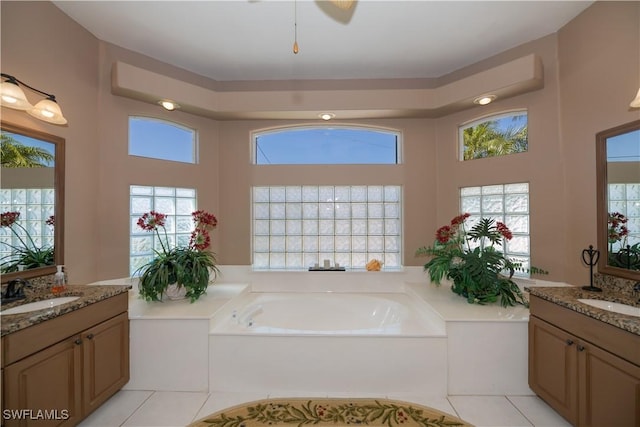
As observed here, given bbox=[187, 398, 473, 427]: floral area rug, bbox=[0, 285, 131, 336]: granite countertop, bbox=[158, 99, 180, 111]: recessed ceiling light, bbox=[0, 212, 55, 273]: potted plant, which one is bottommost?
bbox=[187, 398, 473, 427]: floral area rug

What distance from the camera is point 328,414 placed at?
180 centimetres

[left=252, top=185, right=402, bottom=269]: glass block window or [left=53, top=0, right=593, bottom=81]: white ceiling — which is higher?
[left=53, top=0, right=593, bottom=81]: white ceiling

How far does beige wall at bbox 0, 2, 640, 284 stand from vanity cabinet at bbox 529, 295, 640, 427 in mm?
882

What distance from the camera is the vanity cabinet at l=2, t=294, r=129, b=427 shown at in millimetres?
1271

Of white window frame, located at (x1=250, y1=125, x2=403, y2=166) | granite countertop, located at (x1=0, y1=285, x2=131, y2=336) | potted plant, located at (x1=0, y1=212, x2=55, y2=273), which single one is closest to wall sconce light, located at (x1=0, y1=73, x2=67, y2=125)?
potted plant, located at (x1=0, y1=212, x2=55, y2=273)

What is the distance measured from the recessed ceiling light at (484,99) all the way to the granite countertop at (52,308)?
11.6 feet

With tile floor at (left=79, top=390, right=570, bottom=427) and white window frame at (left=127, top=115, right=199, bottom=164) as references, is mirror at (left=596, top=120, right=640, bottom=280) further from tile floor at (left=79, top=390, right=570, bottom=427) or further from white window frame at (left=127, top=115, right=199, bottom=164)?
white window frame at (left=127, top=115, right=199, bottom=164)

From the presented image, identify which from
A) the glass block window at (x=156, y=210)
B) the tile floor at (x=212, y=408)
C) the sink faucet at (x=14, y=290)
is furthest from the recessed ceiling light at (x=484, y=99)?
the sink faucet at (x=14, y=290)

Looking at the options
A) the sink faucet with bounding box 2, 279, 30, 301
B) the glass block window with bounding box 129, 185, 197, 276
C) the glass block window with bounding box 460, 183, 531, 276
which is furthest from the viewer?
the glass block window with bounding box 129, 185, 197, 276

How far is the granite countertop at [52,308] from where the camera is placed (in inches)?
50.0

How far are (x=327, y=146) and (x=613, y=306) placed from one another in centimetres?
277

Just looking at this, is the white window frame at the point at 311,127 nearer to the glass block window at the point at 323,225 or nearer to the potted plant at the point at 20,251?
the glass block window at the point at 323,225

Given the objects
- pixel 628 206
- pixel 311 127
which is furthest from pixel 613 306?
pixel 311 127

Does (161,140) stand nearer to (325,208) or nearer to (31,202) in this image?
(31,202)
